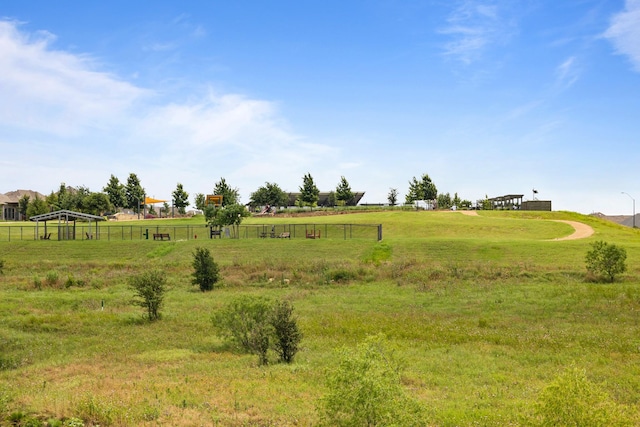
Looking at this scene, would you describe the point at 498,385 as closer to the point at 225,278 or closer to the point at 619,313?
the point at 619,313

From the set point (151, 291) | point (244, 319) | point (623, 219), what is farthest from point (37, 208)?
point (623, 219)

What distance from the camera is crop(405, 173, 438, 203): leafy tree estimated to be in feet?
336

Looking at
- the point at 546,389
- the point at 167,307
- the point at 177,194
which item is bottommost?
the point at 167,307

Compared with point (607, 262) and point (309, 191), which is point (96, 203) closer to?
point (309, 191)

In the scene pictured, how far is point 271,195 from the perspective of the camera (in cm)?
10031

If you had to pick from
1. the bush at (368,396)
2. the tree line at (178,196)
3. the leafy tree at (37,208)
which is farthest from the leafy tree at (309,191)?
the bush at (368,396)

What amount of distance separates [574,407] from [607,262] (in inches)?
1040

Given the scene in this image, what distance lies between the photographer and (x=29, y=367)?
47.9ft

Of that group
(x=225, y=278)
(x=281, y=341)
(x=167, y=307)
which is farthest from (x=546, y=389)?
(x=225, y=278)

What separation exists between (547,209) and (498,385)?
257 ft

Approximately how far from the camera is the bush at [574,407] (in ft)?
22.1

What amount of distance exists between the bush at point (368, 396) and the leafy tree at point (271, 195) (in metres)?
92.9

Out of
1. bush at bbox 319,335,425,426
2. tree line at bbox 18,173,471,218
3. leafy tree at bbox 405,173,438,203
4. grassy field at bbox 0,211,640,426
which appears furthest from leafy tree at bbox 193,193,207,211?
bush at bbox 319,335,425,426

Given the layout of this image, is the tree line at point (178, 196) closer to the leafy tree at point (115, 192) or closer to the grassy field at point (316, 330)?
the leafy tree at point (115, 192)
